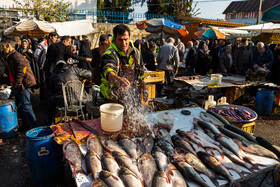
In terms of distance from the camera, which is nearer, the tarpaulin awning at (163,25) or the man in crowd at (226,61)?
the man in crowd at (226,61)

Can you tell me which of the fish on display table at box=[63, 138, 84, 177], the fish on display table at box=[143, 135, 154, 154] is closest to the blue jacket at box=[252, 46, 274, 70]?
the fish on display table at box=[143, 135, 154, 154]

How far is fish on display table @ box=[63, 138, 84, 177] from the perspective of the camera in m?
1.99

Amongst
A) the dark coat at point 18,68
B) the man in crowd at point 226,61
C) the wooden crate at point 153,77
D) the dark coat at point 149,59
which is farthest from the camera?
the man in crowd at point 226,61

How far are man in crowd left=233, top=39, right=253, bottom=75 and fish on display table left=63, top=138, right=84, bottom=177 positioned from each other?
7.63 metres

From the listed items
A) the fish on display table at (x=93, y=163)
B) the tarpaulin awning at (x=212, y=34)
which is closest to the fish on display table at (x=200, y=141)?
the fish on display table at (x=93, y=163)

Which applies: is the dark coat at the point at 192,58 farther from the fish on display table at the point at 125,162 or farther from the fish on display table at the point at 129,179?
the fish on display table at the point at 129,179

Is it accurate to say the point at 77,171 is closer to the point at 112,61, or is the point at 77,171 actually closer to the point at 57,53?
the point at 112,61

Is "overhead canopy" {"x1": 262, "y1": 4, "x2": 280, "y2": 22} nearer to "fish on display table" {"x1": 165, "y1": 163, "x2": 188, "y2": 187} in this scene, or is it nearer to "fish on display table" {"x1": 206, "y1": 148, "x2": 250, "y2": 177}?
"fish on display table" {"x1": 206, "y1": 148, "x2": 250, "y2": 177}

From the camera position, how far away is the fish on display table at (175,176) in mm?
1837

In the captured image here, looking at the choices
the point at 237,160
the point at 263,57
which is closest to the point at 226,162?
the point at 237,160

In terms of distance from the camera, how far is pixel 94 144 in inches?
91.4

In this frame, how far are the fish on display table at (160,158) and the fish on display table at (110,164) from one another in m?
0.43

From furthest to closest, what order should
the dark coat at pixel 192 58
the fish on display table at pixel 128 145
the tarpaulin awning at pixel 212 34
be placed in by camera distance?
the tarpaulin awning at pixel 212 34, the dark coat at pixel 192 58, the fish on display table at pixel 128 145

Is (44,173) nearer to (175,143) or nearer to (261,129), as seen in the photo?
(175,143)
